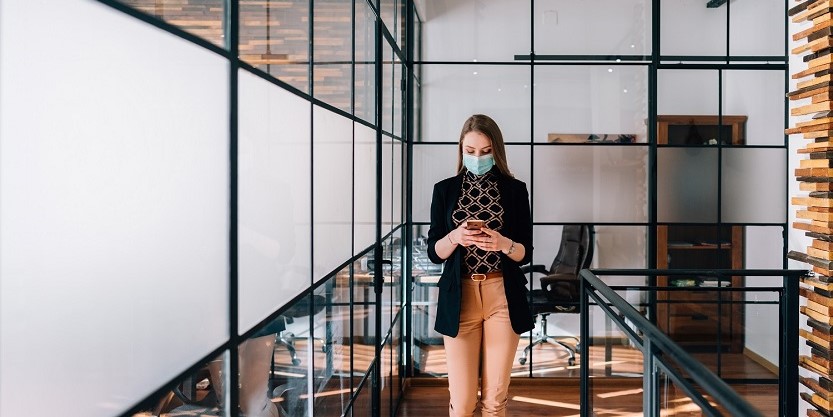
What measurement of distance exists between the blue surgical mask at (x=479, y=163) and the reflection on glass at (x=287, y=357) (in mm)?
889

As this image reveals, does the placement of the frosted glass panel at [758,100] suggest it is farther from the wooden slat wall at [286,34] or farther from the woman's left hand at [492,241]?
the wooden slat wall at [286,34]

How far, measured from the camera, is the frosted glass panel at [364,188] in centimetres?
259

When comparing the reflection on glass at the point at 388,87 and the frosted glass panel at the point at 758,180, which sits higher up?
the reflection on glass at the point at 388,87

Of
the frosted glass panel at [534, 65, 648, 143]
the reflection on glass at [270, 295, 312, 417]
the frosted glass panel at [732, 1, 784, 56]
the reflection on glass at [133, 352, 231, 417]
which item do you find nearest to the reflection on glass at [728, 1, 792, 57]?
the frosted glass panel at [732, 1, 784, 56]

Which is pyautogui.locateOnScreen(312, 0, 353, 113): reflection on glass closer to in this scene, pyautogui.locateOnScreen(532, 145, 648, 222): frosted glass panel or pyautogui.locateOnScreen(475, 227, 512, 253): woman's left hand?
pyautogui.locateOnScreen(475, 227, 512, 253): woman's left hand

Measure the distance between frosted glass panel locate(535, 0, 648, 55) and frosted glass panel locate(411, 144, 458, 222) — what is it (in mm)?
841

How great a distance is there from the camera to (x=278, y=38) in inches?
59.5

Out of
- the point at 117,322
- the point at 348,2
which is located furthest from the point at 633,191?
the point at 117,322

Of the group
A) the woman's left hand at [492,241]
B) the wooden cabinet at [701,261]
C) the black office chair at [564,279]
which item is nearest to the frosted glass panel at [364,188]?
the woman's left hand at [492,241]

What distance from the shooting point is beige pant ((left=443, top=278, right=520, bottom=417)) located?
8.00 feet

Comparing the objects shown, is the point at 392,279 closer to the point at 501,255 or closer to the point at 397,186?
the point at 397,186

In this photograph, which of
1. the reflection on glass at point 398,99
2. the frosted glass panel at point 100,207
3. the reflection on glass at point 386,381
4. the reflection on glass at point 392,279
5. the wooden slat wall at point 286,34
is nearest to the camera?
the frosted glass panel at point 100,207

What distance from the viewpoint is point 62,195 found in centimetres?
73

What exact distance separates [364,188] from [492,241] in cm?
64
